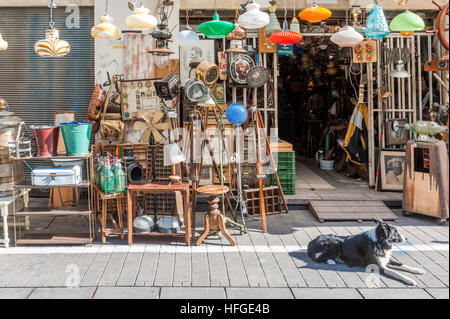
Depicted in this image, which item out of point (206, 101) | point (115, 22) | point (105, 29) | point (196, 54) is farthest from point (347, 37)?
point (115, 22)

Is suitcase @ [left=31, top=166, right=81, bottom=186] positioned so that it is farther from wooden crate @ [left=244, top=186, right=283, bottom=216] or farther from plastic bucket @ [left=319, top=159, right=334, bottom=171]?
plastic bucket @ [left=319, top=159, right=334, bottom=171]

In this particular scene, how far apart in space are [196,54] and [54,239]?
165 inches

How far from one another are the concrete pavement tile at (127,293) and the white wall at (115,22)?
15.7 ft

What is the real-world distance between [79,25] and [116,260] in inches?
192

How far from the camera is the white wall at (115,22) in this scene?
8.74 meters

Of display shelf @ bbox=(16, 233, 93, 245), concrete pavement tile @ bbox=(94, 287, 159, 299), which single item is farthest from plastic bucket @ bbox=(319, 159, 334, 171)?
concrete pavement tile @ bbox=(94, 287, 159, 299)

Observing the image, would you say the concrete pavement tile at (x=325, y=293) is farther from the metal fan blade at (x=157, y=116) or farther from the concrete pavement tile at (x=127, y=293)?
A: the metal fan blade at (x=157, y=116)

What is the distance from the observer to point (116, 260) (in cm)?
596

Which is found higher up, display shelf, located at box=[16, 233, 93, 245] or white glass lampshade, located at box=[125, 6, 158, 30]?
white glass lampshade, located at box=[125, 6, 158, 30]

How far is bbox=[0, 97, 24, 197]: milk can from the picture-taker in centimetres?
685

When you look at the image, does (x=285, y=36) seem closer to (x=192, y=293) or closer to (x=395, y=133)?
(x=395, y=133)

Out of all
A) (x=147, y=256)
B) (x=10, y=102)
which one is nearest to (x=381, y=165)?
(x=147, y=256)

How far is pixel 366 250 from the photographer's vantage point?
5.47m

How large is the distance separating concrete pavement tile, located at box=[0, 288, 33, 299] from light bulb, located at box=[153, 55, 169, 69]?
4.87 m
